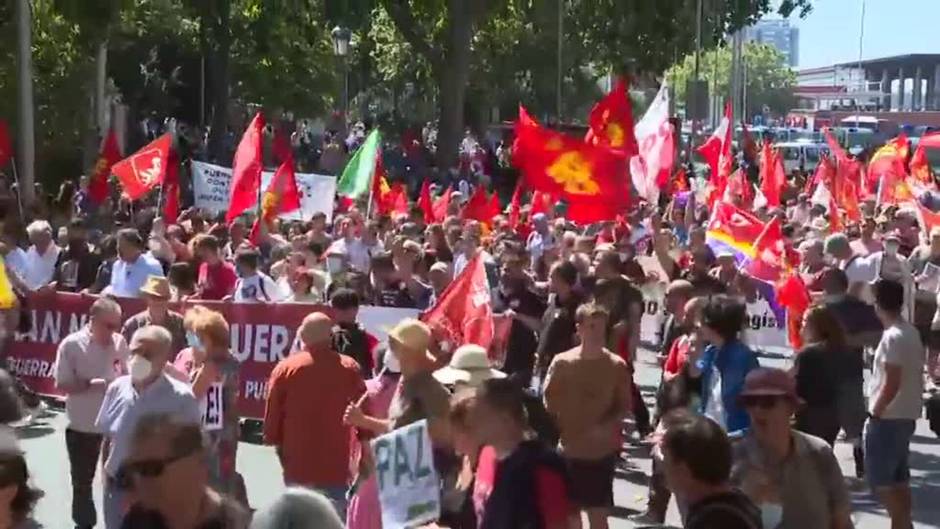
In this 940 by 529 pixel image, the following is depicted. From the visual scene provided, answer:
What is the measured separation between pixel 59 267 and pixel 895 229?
8.57 metres

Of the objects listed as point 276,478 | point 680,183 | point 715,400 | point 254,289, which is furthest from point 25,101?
point 715,400

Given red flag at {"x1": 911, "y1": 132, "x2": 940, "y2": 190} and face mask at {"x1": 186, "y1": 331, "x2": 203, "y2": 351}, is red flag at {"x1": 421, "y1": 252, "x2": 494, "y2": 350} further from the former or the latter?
red flag at {"x1": 911, "y1": 132, "x2": 940, "y2": 190}

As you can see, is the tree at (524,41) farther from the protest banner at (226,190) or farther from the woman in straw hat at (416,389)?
the woman in straw hat at (416,389)

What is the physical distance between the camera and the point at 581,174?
47.8 feet

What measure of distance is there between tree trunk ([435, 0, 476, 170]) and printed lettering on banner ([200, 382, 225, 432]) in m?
30.0

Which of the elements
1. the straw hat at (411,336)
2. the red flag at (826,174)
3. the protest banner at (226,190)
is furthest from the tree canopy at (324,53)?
the straw hat at (411,336)

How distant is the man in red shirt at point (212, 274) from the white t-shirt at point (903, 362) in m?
5.73

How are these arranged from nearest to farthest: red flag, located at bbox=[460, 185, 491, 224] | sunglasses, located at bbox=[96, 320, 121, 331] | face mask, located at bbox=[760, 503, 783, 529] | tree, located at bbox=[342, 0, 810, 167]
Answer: face mask, located at bbox=[760, 503, 783, 529], sunglasses, located at bbox=[96, 320, 121, 331], red flag, located at bbox=[460, 185, 491, 224], tree, located at bbox=[342, 0, 810, 167]

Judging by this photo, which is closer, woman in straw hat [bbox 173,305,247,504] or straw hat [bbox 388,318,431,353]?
straw hat [bbox 388,318,431,353]

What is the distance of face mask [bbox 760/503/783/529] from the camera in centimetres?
564

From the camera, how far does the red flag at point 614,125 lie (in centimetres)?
1530

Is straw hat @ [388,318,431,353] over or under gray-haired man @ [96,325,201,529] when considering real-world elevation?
over

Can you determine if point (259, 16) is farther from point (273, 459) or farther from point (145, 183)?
point (273, 459)

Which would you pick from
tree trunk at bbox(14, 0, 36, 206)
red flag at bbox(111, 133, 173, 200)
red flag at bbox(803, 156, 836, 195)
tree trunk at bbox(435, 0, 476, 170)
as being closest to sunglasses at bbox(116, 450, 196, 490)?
red flag at bbox(111, 133, 173, 200)
